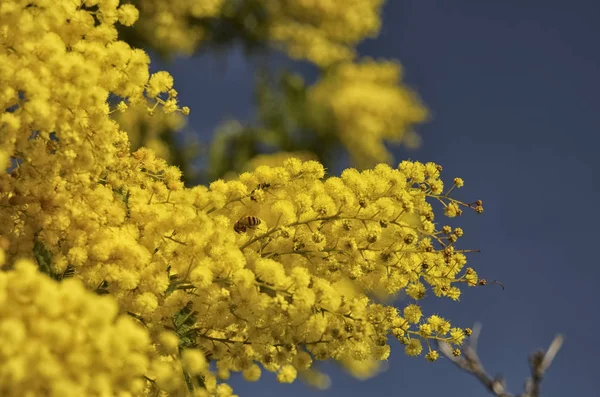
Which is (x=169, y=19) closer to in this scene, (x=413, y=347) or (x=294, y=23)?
(x=294, y=23)

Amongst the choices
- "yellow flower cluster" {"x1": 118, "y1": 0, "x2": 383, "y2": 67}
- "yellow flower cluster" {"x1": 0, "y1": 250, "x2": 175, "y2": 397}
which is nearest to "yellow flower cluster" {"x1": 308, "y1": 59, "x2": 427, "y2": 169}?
"yellow flower cluster" {"x1": 118, "y1": 0, "x2": 383, "y2": 67}

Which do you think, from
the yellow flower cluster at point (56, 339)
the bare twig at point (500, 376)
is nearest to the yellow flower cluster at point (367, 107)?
the bare twig at point (500, 376)

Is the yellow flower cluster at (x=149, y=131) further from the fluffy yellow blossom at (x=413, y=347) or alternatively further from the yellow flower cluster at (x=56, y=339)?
the yellow flower cluster at (x=56, y=339)

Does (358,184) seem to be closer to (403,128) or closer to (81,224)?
(81,224)

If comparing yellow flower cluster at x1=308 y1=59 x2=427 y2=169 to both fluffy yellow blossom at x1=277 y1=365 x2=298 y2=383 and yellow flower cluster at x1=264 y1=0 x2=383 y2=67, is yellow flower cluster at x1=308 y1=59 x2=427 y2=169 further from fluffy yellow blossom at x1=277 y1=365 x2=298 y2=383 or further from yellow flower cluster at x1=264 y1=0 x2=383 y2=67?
fluffy yellow blossom at x1=277 y1=365 x2=298 y2=383

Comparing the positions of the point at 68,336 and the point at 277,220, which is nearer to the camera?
the point at 68,336

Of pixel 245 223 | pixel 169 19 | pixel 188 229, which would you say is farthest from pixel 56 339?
pixel 169 19

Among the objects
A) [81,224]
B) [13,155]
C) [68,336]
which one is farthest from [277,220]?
[68,336]
